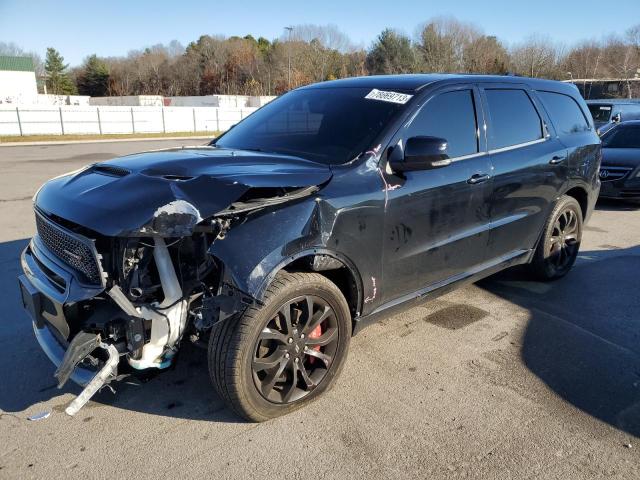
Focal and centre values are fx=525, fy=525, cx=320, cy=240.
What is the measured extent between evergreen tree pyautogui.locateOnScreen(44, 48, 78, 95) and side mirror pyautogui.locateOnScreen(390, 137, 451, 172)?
3823 inches

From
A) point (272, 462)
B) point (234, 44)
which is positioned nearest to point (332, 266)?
point (272, 462)

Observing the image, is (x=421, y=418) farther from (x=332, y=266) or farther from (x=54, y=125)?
(x=54, y=125)

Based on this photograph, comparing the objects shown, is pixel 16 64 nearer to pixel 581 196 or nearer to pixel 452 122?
pixel 581 196

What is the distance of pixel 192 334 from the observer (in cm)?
289

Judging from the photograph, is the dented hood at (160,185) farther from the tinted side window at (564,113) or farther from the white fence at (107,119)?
the white fence at (107,119)

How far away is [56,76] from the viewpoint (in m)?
86.9

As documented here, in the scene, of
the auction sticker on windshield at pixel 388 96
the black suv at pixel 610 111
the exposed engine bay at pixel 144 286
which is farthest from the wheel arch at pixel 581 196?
the black suv at pixel 610 111

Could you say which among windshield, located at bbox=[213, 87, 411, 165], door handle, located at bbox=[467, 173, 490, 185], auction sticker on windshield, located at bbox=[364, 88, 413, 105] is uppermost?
auction sticker on windshield, located at bbox=[364, 88, 413, 105]

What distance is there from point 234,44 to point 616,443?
9576cm

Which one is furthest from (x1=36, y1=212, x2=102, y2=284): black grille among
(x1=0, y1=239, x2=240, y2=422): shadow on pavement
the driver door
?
the driver door

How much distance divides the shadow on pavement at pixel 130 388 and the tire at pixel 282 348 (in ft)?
0.91

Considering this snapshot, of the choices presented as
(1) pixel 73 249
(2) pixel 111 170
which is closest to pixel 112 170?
(2) pixel 111 170

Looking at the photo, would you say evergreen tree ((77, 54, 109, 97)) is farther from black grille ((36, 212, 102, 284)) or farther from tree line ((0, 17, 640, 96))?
black grille ((36, 212, 102, 284))

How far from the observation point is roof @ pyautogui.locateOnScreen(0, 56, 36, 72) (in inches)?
2623
